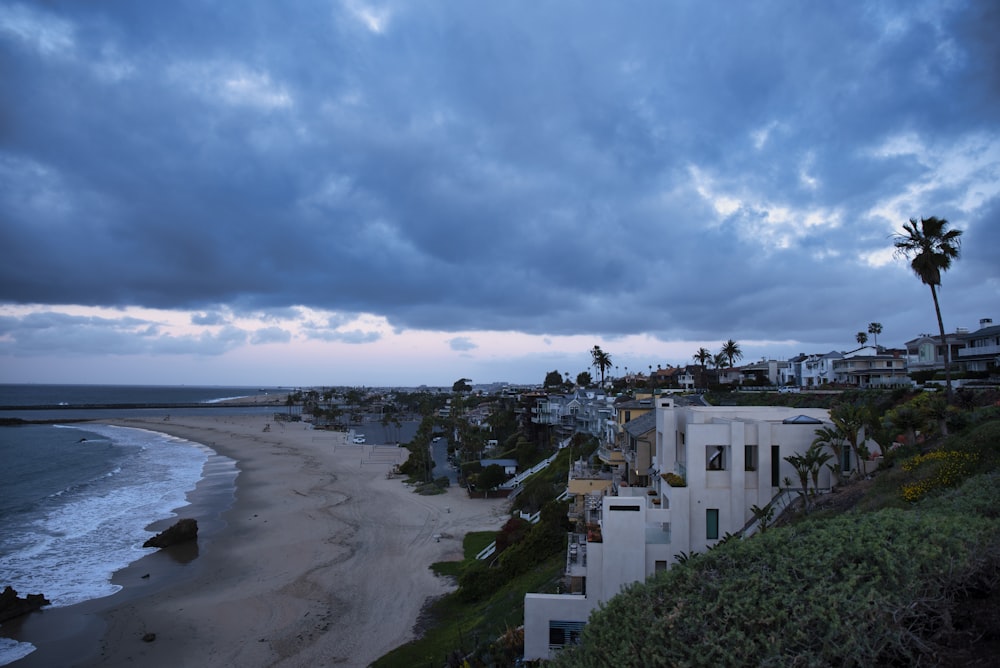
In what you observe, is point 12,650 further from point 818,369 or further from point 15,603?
point 818,369

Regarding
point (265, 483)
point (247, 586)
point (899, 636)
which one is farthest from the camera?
point (265, 483)

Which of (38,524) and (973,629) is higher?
(973,629)

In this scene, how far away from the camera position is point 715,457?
21.5 m

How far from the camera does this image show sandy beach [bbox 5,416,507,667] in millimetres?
21814

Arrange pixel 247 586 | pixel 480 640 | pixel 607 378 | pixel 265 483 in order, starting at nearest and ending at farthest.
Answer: pixel 480 640
pixel 247 586
pixel 265 483
pixel 607 378

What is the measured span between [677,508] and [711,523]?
143 cm

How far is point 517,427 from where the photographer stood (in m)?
87.9

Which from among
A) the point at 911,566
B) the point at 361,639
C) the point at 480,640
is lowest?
the point at 361,639

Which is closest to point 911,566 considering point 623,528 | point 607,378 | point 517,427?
point 623,528

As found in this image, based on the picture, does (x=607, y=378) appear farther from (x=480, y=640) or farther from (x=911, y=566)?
(x=911, y=566)

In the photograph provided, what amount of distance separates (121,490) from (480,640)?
45327 millimetres

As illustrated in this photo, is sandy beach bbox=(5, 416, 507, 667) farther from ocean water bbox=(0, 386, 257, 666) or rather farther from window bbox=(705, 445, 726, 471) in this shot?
window bbox=(705, 445, 726, 471)

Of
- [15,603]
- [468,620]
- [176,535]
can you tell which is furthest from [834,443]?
[176,535]

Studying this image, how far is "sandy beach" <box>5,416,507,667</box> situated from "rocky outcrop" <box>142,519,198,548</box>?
1040 mm
